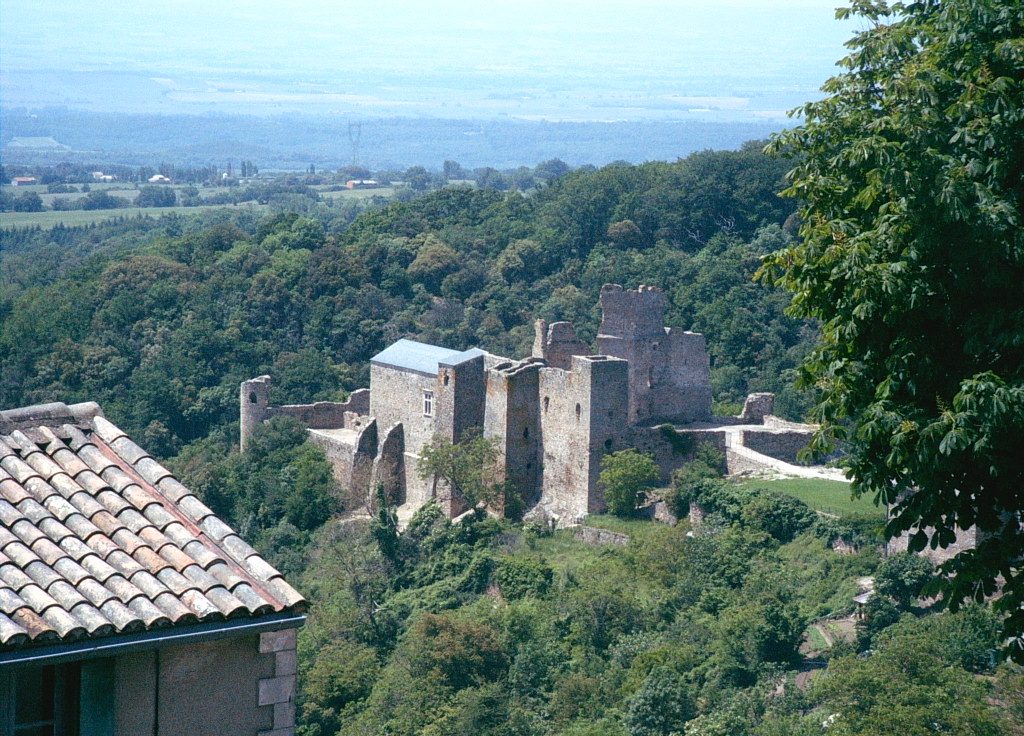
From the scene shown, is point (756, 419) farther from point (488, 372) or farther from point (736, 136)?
point (736, 136)

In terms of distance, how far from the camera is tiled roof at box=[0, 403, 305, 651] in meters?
8.34

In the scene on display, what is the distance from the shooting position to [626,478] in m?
30.1

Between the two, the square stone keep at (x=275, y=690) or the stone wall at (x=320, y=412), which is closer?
the square stone keep at (x=275, y=690)

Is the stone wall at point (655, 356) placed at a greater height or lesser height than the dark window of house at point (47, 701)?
lesser

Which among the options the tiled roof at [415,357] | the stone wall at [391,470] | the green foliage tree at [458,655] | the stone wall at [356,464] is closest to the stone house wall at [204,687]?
the green foliage tree at [458,655]

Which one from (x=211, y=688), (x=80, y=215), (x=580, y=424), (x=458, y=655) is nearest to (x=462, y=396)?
(x=580, y=424)

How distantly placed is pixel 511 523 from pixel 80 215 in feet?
313

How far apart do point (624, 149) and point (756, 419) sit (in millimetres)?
112768

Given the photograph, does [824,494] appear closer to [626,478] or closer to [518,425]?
[626,478]

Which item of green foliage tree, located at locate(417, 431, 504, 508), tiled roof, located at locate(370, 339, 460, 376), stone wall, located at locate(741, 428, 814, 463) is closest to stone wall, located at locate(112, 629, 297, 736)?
green foliage tree, located at locate(417, 431, 504, 508)

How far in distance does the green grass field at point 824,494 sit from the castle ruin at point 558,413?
1373 mm

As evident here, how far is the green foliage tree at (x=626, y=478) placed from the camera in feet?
98.7

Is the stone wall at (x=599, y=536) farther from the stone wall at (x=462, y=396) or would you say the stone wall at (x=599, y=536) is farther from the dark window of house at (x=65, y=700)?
the dark window of house at (x=65, y=700)

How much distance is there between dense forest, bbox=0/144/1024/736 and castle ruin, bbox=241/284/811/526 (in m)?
0.86
